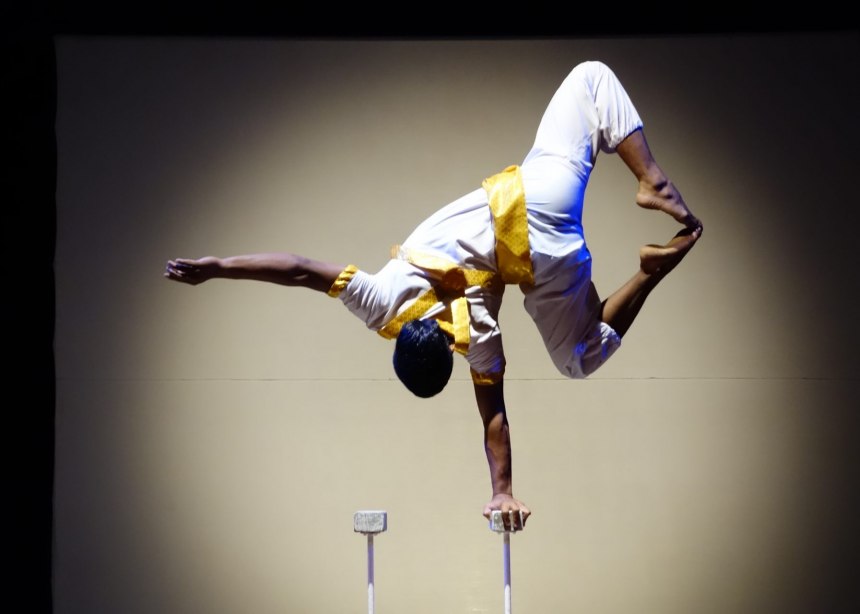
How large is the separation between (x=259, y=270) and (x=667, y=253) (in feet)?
3.82

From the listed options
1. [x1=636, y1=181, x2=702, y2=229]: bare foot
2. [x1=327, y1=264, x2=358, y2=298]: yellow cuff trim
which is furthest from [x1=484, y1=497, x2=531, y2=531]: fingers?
[x1=636, y1=181, x2=702, y2=229]: bare foot

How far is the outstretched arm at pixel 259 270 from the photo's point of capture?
3.26 meters

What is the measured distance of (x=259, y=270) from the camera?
328 cm

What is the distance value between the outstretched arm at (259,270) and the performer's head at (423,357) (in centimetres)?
28

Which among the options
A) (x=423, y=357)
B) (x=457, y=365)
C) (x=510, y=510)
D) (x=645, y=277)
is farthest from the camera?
(x=457, y=365)

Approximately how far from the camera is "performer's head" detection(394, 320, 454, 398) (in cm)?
326

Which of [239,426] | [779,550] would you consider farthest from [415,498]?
[779,550]

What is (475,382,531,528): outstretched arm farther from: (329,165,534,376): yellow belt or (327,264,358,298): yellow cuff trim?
(327,264,358,298): yellow cuff trim

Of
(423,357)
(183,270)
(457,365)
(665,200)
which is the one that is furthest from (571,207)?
(457,365)

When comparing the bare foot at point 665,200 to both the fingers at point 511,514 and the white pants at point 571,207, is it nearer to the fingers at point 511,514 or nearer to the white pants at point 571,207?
the white pants at point 571,207

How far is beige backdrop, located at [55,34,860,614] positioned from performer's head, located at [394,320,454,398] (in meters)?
1.64

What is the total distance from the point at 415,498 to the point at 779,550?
5.06ft

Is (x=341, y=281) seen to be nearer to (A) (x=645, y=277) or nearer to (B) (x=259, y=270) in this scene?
(B) (x=259, y=270)

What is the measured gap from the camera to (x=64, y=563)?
200 inches
